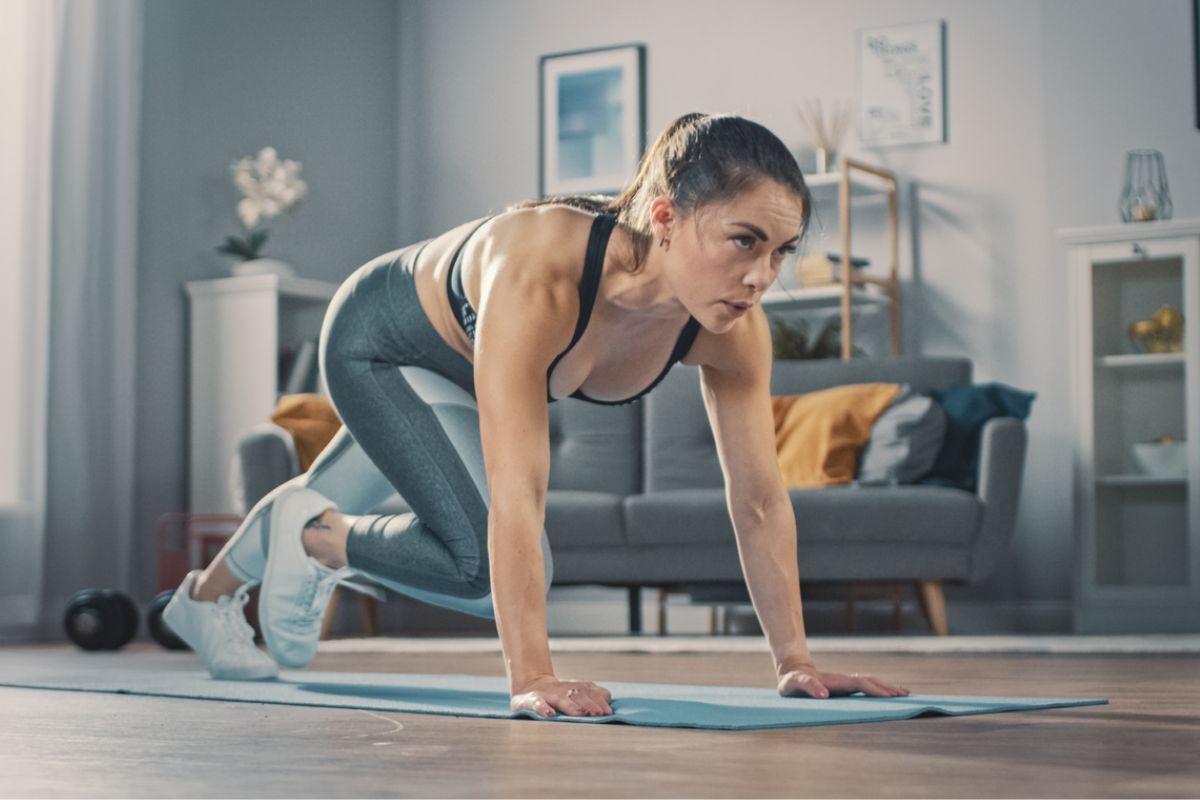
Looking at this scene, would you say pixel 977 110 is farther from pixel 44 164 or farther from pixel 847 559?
pixel 44 164

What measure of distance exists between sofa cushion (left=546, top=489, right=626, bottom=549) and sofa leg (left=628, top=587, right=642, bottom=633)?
0.51 m

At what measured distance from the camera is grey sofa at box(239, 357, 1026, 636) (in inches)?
163

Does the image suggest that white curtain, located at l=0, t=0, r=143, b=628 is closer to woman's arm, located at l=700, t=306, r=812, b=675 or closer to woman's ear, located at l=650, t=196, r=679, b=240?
woman's arm, located at l=700, t=306, r=812, b=675

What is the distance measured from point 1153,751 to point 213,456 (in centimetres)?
439

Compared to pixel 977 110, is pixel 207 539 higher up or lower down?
lower down

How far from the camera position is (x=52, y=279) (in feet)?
16.1

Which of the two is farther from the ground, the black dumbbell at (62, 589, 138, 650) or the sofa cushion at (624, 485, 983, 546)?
the sofa cushion at (624, 485, 983, 546)

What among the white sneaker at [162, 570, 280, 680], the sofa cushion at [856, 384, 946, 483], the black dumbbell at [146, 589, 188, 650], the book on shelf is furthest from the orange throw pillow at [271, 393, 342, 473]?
the white sneaker at [162, 570, 280, 680]

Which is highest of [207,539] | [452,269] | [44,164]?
[44,164]

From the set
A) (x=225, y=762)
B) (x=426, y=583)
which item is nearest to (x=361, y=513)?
(x=426, y=583)

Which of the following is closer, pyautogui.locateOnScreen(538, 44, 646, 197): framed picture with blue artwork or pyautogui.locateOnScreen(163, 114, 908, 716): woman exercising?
pyautogui.locateOnScreen(163, 114, 908, 716): woman exercising

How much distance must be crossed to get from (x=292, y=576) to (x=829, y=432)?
2.46 metres

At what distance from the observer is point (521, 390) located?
172 cm

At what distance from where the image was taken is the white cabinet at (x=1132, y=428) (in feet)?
14.8
